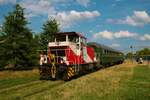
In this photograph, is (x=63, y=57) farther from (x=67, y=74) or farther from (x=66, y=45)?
(x=67, y=74)

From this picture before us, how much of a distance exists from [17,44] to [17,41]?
508mm

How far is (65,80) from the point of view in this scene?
2130 centimetres

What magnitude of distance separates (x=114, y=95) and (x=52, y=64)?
9.17 metres

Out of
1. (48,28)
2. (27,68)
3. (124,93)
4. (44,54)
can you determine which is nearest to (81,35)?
(44,54)

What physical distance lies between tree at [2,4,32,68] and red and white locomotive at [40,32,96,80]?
11518mm

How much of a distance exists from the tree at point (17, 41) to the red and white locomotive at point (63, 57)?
11518mm

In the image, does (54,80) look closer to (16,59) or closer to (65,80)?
(65,80)

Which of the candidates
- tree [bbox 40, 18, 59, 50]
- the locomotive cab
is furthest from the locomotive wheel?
tree [bbox 40, 18, 59, 50]

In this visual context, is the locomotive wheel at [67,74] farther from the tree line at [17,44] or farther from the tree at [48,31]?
the tree at [48,31]

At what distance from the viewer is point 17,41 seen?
33375 mm

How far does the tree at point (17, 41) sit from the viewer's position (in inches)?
1300

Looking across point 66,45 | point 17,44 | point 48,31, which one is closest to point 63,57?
point 66,45

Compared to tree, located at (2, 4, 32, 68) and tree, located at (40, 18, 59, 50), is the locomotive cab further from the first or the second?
tree, located at (40, 18, 59, 50)

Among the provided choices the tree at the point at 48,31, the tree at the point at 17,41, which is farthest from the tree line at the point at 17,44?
the tree at the point at 48,31
